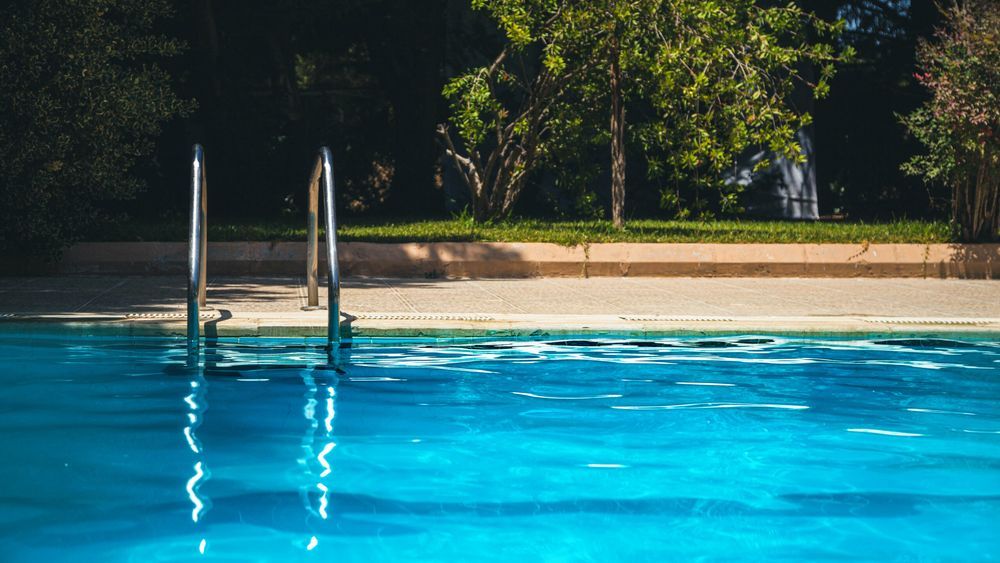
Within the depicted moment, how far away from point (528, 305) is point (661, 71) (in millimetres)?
5969

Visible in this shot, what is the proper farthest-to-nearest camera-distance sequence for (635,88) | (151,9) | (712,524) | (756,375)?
(635,88), (151,9), (756,375), (712,524)

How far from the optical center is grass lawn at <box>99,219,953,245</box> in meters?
13.8

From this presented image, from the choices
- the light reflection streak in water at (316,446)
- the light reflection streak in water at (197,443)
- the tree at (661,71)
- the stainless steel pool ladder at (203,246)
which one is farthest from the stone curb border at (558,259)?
the light reflection streak in water at (316,446)

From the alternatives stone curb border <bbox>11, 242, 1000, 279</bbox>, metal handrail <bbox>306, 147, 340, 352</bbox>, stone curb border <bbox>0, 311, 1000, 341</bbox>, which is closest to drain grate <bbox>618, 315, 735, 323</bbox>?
stone curb border <bbox>0, 311, 1000, 341</bbox>

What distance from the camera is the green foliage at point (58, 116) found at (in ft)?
38.5

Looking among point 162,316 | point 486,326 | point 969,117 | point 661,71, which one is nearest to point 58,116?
point 162,316

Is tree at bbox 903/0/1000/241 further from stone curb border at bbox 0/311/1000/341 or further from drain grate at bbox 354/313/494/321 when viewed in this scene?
drain grate at bbox 354/313/494/321

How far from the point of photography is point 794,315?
924 centimetres

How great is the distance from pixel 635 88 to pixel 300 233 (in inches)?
207

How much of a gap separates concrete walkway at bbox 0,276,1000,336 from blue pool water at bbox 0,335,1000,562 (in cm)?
13

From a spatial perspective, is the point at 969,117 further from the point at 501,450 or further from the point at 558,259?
the point at 501,450

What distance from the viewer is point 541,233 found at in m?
14.2

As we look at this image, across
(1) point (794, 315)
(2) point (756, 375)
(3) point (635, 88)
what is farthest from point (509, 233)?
(2) point (756, 375)

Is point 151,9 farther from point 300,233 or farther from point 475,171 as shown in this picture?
point 475,171
